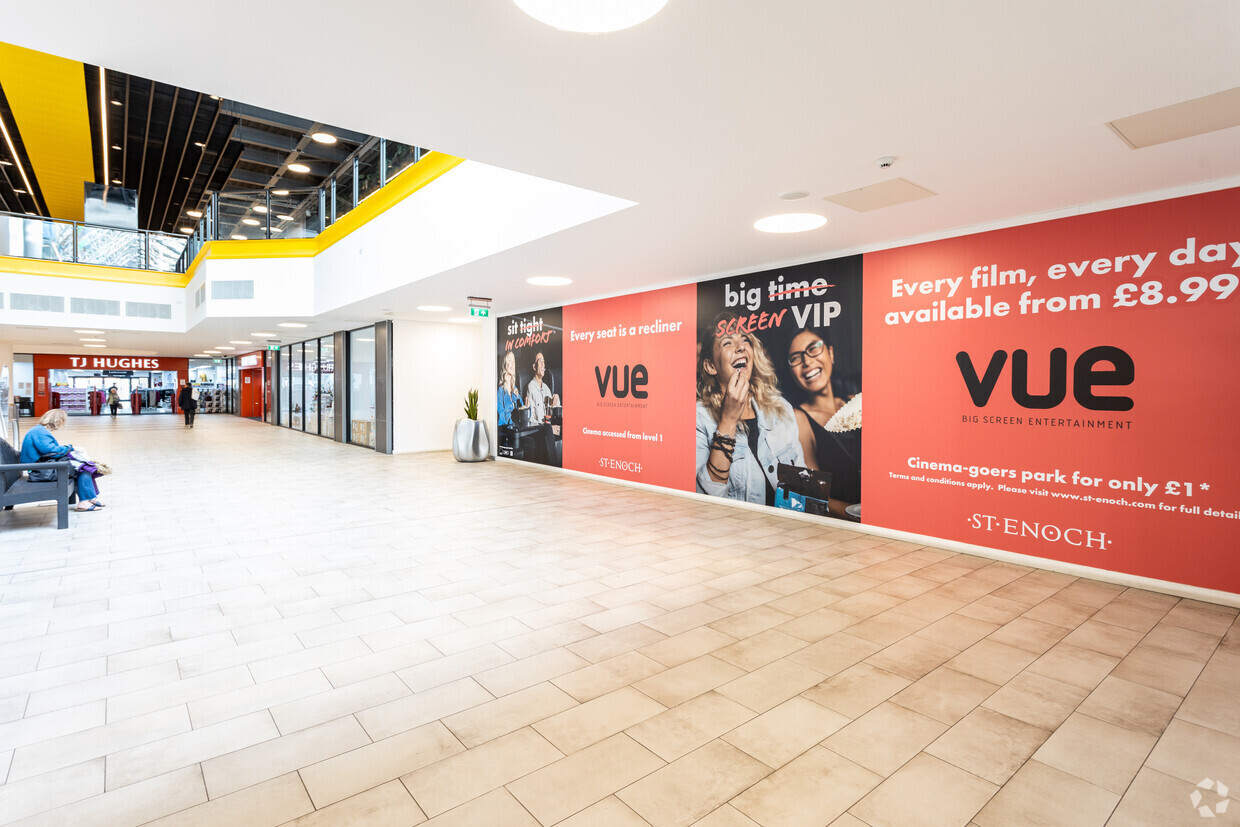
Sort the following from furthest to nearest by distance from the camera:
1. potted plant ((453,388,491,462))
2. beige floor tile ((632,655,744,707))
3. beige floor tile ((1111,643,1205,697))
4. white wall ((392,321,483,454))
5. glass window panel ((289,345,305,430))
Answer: glass window panel ((289,345,305,430)) → white wall ((392,321,483,454)) → potted plant ((453,388,491,462)) → beige floor tile ((1111,643,1205,697)) → beige floor tile ((632,655,744,707))

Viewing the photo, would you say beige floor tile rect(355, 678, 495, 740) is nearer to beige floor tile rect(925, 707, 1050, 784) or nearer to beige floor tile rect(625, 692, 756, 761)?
beige floor tile rect(625, 692, 756, 761)

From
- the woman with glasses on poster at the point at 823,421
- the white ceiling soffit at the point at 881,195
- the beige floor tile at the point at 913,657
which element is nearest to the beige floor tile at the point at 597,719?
the beige floor tile at the point at 913,657

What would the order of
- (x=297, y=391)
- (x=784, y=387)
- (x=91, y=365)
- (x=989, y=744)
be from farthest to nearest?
(x=91, y=365)
(x=297, y=391)
(x=784, y=387)
(x=989, y=744)

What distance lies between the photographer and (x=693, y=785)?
2172 mm

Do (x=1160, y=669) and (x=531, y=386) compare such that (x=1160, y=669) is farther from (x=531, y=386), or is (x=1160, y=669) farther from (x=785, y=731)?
(x=531, y=386)

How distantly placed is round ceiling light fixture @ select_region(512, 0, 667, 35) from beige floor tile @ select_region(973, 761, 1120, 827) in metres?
3.12

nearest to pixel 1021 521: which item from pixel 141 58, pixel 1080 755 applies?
pixel 1080 755

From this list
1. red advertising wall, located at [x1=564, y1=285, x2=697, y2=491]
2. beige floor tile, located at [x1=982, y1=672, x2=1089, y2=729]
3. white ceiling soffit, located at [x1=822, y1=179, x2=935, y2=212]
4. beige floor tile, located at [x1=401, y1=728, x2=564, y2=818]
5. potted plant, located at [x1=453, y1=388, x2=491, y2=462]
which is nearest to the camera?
beige floor tile, located at [x1=401, y1=728, x2=564, y2=818]

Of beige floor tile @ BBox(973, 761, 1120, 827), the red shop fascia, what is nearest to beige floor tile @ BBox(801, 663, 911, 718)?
beige floor tile @ BBox(973, 761, 1120, 827)

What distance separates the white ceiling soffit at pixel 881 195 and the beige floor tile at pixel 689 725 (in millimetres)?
3502

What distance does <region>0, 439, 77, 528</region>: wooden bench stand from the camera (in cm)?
576

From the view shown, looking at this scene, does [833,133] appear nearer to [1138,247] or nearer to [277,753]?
[1138,247]

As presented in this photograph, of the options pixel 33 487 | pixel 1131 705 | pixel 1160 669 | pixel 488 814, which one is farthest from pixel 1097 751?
pixel 33 487

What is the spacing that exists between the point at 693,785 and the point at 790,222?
4309mm
